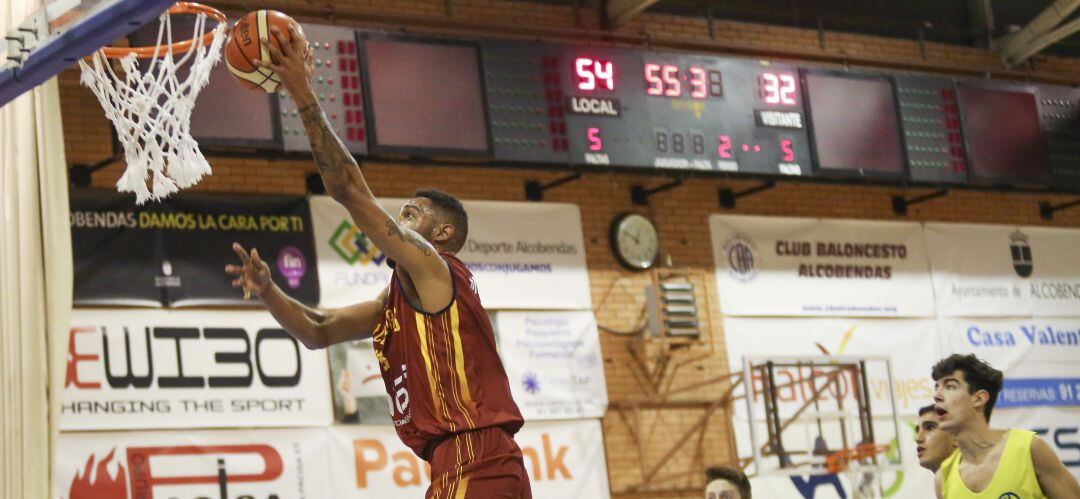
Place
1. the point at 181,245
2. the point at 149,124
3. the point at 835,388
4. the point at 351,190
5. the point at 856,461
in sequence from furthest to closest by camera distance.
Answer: the point at 835,388 < the point at 856,461 < the point at 181,245 < the point at 149,124 < the point at 351,190

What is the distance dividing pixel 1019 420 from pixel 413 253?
42.1 feet

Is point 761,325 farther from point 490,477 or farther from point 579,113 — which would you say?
point 490,477

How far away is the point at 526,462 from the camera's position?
14.0 m

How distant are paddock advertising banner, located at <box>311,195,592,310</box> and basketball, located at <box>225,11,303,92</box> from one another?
7377 millimetres

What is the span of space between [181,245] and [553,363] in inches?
148

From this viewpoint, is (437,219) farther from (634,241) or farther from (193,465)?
(634,241)

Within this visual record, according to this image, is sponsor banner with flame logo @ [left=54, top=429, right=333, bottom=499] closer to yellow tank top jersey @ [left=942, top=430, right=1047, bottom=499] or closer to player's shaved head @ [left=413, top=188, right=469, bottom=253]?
player's shaved head @ [left=413, top=188, right=469, bottom=253]

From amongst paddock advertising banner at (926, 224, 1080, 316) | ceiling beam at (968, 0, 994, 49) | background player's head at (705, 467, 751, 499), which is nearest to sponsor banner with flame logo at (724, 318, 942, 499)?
paddock advertising banner at (926, 224, 1080, 316)

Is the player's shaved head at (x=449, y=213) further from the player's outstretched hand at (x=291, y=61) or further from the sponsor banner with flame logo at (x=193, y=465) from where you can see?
the sponsor banner with flame logo at (x=193, y=465)

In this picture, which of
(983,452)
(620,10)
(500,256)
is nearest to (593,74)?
(500,256)

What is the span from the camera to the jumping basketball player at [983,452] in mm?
6930

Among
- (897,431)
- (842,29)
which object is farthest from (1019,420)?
(842,29)

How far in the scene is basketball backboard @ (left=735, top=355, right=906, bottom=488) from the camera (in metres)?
14.7

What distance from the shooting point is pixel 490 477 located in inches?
224
